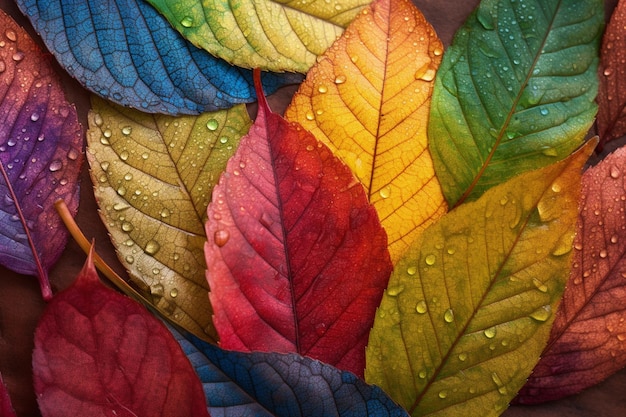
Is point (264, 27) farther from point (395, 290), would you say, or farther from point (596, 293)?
point (596, 293)

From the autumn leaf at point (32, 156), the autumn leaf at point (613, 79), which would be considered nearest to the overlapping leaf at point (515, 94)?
the autumn leaf at point (613, 79)

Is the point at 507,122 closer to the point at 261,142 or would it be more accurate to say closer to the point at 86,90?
the point at 261,142

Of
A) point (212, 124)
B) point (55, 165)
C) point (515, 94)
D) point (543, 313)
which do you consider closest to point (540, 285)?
point (543, 313)

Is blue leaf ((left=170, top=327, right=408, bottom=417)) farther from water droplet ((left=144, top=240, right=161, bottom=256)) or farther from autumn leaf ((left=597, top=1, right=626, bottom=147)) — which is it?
autumn leaf ((left=597, top=1, right=626, bottom=147))

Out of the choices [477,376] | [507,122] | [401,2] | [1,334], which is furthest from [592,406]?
[1,334]

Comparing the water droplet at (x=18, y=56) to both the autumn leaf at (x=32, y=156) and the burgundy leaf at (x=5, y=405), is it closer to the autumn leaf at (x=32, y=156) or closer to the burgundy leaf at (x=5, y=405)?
the autumn leaf at (x=32, y=156)

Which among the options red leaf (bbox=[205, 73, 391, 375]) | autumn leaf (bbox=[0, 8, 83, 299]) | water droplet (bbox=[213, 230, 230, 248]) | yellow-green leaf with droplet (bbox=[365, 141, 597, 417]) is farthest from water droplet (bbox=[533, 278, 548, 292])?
autumn leaf (bbox=[0, 8, 83, 299])

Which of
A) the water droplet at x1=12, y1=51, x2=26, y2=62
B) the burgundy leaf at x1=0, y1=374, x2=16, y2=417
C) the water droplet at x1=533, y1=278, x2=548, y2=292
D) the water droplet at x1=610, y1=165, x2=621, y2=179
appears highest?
the water droplet at x1=610, y1=165, x2=621, y2=179
